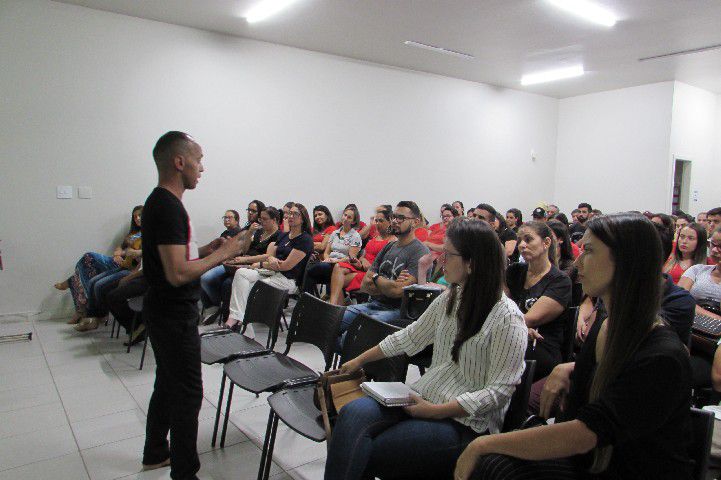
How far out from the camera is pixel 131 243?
5223 millimetres

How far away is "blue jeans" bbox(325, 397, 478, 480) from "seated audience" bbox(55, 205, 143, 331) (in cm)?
389

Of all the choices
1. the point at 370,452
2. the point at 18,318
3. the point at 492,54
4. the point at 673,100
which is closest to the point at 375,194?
the point at 492,54

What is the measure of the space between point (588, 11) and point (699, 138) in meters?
5.61

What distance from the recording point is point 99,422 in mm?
2805

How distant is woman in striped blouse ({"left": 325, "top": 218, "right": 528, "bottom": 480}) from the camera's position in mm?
1549

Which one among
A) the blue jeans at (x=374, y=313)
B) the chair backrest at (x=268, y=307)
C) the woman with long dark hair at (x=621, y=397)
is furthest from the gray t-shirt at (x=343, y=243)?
the woman with long dark hair at (x=621, y=397)

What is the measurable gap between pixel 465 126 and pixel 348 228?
4.05 metres

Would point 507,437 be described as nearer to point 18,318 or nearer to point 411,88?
point 18,318

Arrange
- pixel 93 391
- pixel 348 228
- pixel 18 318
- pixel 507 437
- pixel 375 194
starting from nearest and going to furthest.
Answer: pixel 507 437 < pixel 93 391 < pixel 18 318 < pixel 348 228 < pixel 375 194

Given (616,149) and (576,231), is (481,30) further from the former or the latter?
(616,149)

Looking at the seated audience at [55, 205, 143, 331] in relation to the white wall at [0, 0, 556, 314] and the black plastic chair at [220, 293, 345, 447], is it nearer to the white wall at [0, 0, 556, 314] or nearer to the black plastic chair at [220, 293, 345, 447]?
the white wall at [0, 0, 556, 314]

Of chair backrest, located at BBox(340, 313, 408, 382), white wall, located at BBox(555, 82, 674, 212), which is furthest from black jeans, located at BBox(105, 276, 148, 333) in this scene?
white wall, located at BBox(555, 82, 674, 212)

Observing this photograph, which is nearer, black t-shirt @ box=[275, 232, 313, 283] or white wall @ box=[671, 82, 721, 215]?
black t-shirt @ box=[275, 232, 313, 283]

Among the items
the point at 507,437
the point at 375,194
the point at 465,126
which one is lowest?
the point at 507,437
